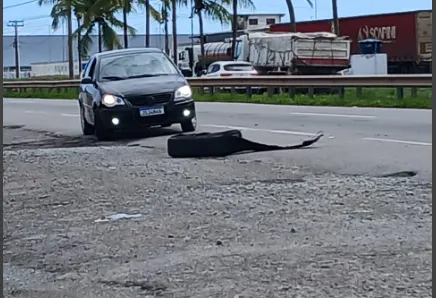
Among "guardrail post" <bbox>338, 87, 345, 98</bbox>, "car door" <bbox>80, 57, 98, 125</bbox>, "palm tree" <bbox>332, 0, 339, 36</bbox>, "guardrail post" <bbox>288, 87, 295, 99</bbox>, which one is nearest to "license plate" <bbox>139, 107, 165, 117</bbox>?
"car door" <bbox>80, 57, 98, 125</bbox>

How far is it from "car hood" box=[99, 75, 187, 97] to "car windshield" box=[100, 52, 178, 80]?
0.27 meters

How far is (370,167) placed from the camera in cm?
1066

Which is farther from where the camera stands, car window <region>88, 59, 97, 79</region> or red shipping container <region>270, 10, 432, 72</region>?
red shipping container <region>270, 10, 432, 72</region>

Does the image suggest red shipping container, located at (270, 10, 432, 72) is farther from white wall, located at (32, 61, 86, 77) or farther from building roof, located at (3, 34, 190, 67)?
building roof, located at (3, 34, 190, 67)

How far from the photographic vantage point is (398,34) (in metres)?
45.2

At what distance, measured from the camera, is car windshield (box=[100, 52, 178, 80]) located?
16.0 meters

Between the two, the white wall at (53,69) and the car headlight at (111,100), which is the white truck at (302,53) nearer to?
the car headlight at (111,100)

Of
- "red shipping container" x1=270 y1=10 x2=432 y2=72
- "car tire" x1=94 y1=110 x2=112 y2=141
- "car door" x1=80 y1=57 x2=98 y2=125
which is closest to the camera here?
"car tire" x1=94 y1=110 x2=112 y2=141

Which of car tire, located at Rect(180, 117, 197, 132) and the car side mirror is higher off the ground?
the car side mirror

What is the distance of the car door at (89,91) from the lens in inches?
635

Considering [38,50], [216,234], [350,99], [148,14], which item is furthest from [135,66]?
[38,50]

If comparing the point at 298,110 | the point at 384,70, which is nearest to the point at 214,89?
the point at 384,70

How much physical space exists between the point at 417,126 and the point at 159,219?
8.91 meters

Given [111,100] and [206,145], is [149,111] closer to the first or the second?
[111,100]
